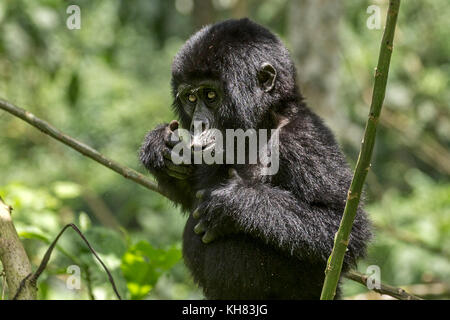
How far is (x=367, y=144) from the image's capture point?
2016 millimetres

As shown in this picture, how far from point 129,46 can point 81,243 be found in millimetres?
10427

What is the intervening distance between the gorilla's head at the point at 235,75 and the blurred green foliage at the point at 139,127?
1.00 meters

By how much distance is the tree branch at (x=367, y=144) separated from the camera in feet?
6.34

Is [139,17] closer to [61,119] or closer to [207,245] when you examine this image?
[61,119]

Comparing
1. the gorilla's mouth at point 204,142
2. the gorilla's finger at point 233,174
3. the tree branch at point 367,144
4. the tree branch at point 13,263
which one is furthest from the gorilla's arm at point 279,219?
the tree branch at point 13,263

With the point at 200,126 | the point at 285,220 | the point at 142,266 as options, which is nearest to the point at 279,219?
the point at 285,220

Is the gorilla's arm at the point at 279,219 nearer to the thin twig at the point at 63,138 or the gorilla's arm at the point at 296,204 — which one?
the gorilla's arm at the point at 296,204

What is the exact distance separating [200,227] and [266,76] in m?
1.02

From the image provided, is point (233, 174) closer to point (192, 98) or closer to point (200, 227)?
point (200, 227)

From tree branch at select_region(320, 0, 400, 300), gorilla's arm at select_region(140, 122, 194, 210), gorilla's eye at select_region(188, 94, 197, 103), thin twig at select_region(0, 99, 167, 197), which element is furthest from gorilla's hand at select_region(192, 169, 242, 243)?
tree branch at select_region(320, 0, 400, 300)

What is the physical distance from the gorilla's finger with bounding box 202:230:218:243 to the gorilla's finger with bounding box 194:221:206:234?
37 mm

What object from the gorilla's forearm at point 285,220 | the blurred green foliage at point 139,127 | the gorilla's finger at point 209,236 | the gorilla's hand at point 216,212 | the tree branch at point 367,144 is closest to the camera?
the tree branch at point 367,144

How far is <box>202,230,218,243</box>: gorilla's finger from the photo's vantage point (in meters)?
3.36

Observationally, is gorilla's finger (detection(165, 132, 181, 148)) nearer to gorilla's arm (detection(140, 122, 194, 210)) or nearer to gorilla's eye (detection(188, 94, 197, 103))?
gorilla's arm (detection(140, 122, 194, 210))
